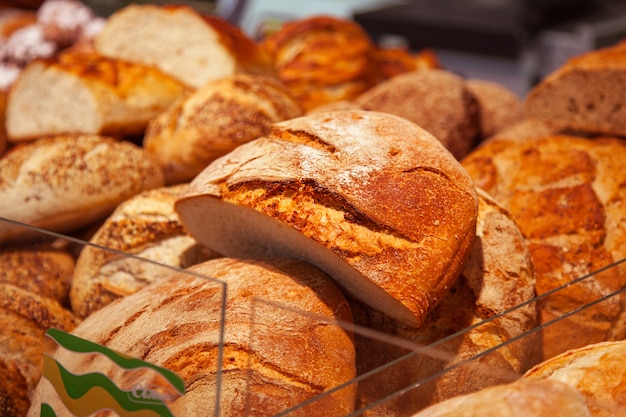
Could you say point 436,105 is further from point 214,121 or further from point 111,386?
point 111,386

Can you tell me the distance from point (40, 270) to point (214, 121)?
0.53 m

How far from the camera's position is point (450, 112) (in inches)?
77.5

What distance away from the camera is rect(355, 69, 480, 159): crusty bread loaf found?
76.0 inches

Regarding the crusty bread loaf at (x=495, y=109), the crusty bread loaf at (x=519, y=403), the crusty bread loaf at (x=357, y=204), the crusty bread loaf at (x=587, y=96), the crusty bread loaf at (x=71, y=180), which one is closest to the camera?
the crusty bread loaf at (x=519, y=403)

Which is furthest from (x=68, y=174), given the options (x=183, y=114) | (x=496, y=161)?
(x=496, y=161)

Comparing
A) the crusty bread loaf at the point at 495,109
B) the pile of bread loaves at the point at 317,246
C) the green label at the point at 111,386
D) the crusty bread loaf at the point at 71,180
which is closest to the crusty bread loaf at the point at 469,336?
the pile of bread loaves at the point at 317,246

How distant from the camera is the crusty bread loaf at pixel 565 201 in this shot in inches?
53.1

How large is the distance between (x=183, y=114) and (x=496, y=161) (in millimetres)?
764

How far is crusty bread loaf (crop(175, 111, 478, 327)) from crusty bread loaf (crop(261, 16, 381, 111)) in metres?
1.03

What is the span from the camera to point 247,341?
3.18 ft

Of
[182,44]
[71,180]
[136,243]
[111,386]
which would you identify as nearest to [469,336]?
[111,386]

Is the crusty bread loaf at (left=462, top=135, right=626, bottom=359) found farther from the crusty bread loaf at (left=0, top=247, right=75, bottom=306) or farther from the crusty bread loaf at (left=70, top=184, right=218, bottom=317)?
the crusty bread loaf at (left=0, top=247, right=75, bottom=306)

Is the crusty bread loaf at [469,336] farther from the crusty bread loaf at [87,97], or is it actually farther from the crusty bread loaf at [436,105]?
the crusty bread loaf at [87,97]

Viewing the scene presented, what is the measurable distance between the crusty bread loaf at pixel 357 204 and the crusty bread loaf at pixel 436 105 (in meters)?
0.70
